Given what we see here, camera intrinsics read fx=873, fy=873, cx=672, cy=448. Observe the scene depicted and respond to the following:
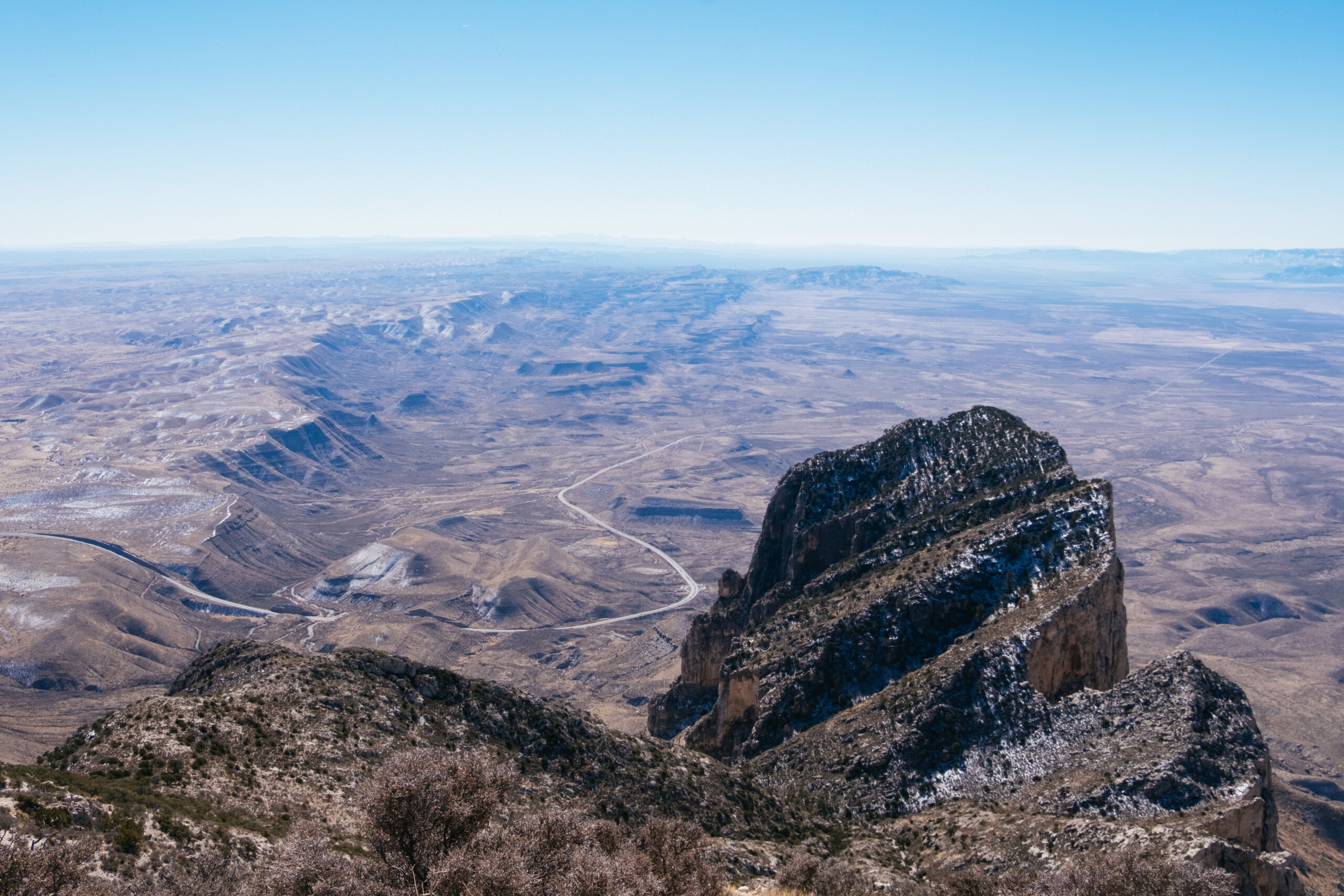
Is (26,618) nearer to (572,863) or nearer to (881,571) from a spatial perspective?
(881,571)

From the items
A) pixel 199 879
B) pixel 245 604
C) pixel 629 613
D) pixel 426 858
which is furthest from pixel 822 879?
pixel 245 604

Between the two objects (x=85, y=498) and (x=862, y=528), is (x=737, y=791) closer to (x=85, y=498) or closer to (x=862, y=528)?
(x=862, y=528)

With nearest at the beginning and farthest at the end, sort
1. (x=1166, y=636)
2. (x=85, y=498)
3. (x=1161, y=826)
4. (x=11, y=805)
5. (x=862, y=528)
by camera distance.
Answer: (x=11, y=805) < (x=1161, y=826) < (x=862, y=528) < (x=1166, y=636) < (x=85, y=498)

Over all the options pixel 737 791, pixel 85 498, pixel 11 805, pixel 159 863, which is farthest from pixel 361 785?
pixel 85 498

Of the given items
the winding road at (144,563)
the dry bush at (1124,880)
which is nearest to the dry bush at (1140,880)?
the dry bush at (1124,880)

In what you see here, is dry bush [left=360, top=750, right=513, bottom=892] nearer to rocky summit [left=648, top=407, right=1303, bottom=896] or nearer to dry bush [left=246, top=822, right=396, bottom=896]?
dry bush [left=246, top=822, right=396, bottom=896]

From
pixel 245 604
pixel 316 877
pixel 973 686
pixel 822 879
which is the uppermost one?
pixel 316 877

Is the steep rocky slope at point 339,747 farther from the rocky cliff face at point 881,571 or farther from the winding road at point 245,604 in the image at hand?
the winding road at point 245,604

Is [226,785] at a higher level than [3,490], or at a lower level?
higher

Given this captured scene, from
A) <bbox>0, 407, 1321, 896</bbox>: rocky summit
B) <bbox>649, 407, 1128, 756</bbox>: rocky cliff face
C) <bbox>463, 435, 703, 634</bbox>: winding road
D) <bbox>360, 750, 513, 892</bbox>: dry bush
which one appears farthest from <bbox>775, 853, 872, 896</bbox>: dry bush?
<bbox>463, 435, 703, 634</bbox>: winding road
